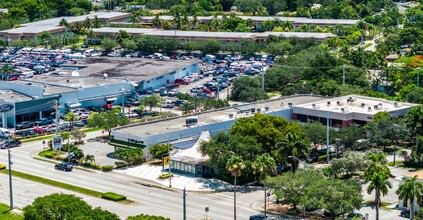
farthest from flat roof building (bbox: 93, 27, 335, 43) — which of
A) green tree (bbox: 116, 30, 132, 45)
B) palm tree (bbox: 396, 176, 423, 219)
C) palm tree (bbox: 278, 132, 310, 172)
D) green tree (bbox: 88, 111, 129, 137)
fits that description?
palm tree (bbox: 396, 176, 423, 219)

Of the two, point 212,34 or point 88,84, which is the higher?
point 212,34

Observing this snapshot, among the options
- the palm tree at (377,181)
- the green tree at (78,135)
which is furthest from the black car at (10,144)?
the palm tree at (377,181)

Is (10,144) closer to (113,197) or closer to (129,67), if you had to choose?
(113,197)

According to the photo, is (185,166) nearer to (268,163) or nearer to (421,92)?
(268,163)

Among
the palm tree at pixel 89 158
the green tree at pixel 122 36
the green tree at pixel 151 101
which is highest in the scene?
the green tree at pixel 122 36

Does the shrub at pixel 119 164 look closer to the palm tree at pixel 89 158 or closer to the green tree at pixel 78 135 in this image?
the palm tree at pixel 89 158

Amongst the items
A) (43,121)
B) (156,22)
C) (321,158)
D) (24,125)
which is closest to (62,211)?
(321,158)
